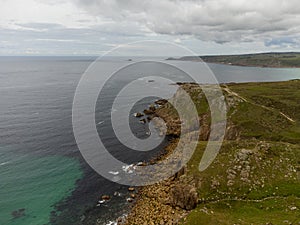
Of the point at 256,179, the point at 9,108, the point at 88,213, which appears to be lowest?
the point at 88,213

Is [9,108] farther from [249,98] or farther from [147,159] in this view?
[249,98]

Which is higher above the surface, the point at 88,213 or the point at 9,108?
the point at 9,108

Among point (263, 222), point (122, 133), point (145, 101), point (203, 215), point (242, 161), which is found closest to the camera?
point (263, 222)

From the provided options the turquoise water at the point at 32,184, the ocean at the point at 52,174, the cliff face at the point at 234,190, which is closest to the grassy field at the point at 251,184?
the cliff face at the point at 234,190

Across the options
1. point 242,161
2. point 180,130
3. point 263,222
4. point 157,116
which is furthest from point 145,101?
point 263,222

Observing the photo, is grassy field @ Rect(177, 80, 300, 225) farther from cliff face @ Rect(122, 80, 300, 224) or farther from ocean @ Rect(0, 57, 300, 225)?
ocean @ Rect(0, 57, 300, 225)

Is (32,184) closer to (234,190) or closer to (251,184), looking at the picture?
(234,190)

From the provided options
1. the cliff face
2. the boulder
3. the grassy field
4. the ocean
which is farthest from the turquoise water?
the grassy field

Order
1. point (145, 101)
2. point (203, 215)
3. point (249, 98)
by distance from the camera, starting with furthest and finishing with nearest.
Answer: point (145, 101)
point (249, 98)
point (203, 215)
